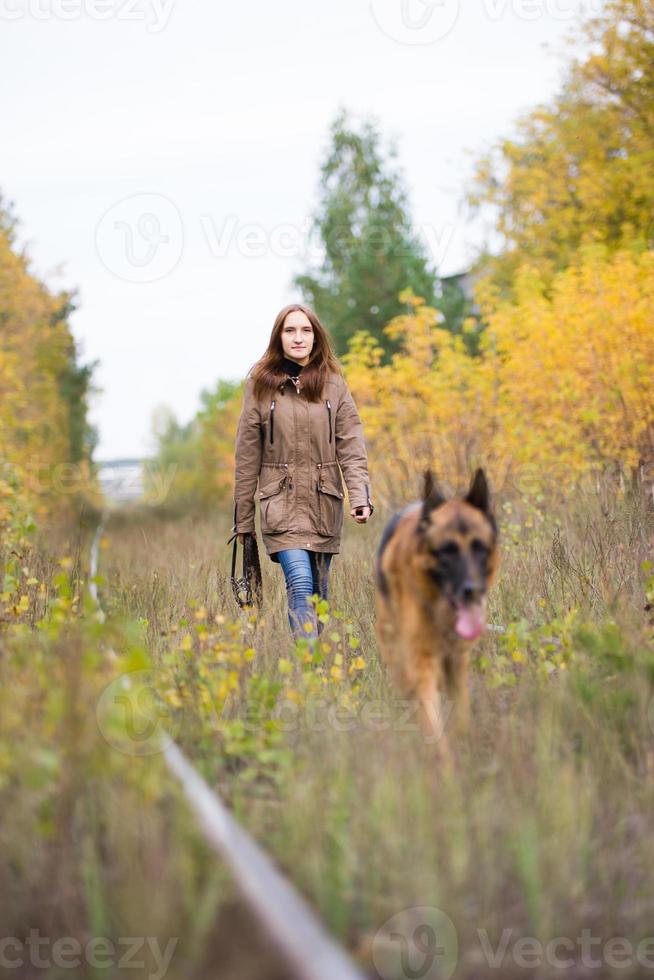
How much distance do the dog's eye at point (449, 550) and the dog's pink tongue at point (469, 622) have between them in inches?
8.3

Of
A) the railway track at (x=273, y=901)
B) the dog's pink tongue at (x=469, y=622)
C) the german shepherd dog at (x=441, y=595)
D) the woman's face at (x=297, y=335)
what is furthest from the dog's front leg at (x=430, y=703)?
the woman's face at (x=297, y=335)

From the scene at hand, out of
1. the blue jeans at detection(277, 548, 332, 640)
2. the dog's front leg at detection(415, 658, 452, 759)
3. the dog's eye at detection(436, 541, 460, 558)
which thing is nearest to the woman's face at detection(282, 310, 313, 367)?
the blue jeans at detection(277, 548, 332, 640)

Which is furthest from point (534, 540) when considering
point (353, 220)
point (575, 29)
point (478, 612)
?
point (353, 220)

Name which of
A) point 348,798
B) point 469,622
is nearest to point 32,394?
point 469,622

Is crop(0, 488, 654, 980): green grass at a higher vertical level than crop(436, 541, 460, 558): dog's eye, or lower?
lower

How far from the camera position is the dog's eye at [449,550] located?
13.0 feet

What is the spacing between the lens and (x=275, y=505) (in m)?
5.87

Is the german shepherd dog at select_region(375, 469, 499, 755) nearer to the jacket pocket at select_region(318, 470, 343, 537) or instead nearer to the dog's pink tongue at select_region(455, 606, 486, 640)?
the dog's pink tongue at select_region(455, 606, 486, 640)

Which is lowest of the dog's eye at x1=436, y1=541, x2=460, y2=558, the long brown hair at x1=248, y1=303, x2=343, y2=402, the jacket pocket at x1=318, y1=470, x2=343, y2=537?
the dog's eye at x1=436, y1=541, x2=460, y2=558

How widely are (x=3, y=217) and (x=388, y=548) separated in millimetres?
24006

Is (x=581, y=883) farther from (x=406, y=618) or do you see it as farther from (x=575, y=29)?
(x=575, y=29)

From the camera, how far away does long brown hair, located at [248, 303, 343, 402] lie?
5953 mm

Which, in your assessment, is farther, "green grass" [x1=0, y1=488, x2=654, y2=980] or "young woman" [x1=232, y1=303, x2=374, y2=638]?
"young woman" [x1=232, y1=303, x2=374, y2=638]

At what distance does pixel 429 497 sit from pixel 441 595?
40 cm
